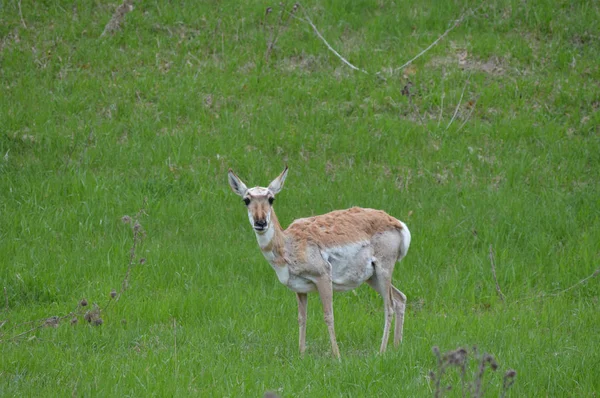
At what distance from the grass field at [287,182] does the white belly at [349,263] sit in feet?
2.57

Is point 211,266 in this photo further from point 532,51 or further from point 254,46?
point 532,51

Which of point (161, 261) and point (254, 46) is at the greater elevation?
point (254, 46)

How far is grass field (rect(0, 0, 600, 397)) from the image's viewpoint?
905 cm

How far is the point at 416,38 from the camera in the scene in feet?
57.0

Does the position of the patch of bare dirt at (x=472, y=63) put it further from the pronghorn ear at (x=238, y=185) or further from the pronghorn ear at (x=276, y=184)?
the pronghorn ear at (x=238, y=185)

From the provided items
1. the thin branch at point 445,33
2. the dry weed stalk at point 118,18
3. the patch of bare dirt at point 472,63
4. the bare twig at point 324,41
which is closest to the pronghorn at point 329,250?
the bare twig at point 324,41

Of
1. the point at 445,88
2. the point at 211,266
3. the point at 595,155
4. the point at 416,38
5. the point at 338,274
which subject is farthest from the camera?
the point at 416,38

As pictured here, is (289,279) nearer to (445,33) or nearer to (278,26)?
(278,26)

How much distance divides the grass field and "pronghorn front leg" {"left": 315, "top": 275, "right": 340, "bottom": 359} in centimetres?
27

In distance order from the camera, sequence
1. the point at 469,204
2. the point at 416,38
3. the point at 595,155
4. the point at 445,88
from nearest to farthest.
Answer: the point at 469,204
the point at 595,155
the point at 445,88
the point at 416,38

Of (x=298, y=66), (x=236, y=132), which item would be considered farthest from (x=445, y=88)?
(x=236, y=132)

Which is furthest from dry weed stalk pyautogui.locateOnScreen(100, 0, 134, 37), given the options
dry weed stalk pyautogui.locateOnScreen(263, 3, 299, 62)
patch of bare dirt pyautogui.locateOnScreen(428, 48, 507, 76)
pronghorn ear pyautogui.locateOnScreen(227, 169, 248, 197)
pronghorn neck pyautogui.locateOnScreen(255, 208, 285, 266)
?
pronghorn neck pyautogui.locateOnScreen(255, 208, 285, 266)

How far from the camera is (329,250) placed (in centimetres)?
946

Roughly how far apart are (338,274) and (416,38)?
29.4 ft
